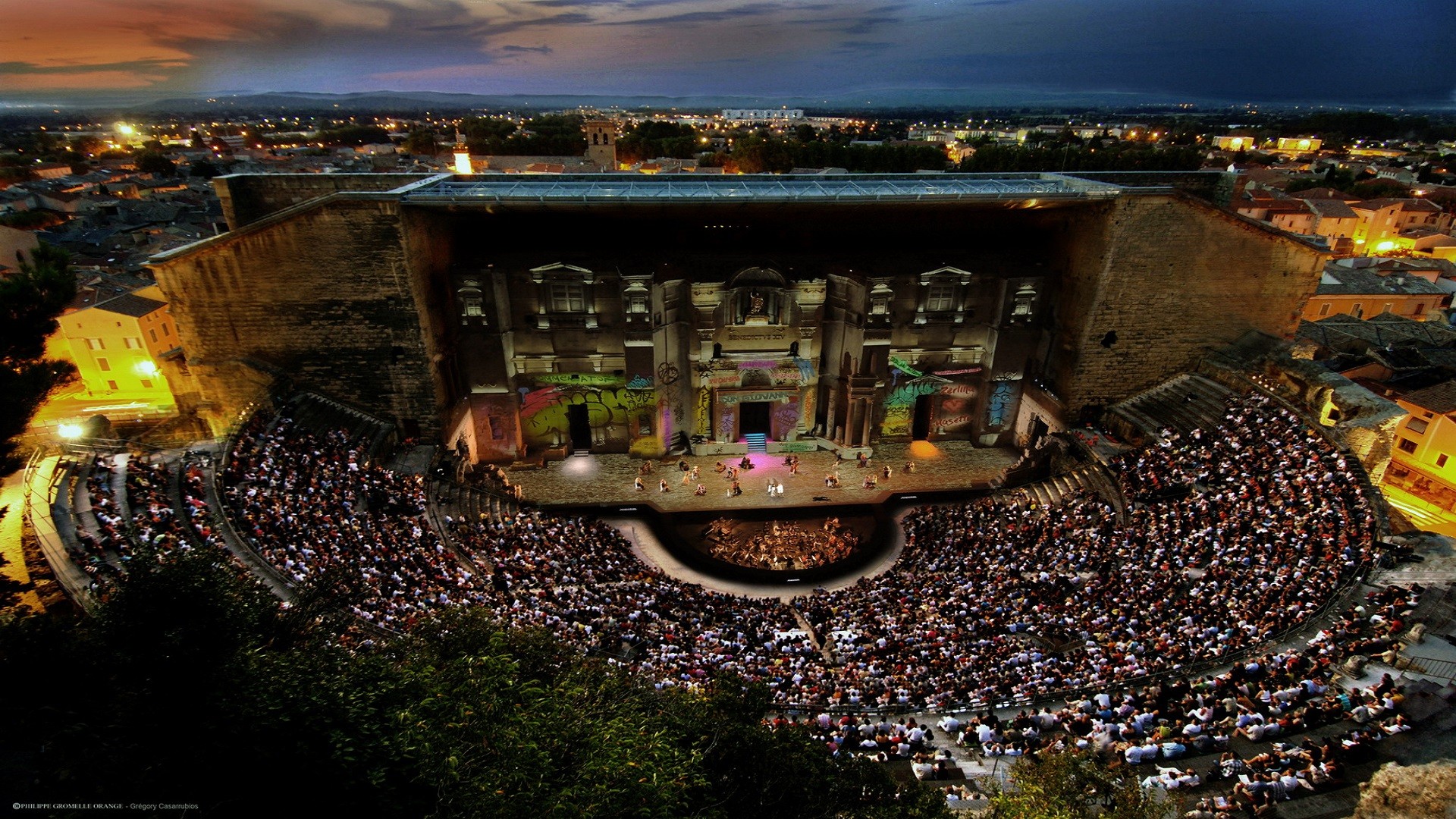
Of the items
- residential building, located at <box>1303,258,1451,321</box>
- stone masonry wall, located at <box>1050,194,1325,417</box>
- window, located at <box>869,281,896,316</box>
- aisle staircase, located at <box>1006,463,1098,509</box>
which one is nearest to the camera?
aisle staircase, located at <box>1006,463,1098,509</box>

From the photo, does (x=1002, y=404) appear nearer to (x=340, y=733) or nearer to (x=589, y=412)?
(x=589, y=412)

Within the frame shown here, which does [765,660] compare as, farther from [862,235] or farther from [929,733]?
[862,235]

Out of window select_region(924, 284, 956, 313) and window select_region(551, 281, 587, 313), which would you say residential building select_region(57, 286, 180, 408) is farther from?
window select_region(924, 284, 956, 313)

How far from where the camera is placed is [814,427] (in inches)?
1341

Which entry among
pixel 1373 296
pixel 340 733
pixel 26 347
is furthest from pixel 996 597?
pixel 1373 296

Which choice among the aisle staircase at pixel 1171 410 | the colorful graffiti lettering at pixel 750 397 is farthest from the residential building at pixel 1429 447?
the colorful graffiti lettering at pixel 750 397

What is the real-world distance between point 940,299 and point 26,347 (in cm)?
2981

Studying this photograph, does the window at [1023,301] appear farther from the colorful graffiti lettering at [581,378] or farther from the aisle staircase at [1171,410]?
the colorful graffiti lettering at [581,378]

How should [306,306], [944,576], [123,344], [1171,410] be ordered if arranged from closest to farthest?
[944,576], [306,306], [1171,410], [123,344]

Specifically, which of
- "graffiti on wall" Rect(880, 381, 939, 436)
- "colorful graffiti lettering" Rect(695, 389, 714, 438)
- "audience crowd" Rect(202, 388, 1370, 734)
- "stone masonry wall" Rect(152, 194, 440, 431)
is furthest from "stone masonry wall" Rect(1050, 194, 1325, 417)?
"stone masonry wall" Rect(152, 194, 440, 431)

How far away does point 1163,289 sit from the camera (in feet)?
98.3

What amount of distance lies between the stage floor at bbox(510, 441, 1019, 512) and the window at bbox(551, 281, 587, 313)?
24.2 ft

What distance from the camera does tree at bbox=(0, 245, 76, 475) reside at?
46.7 feet

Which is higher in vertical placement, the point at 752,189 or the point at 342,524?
the point at 752,189
